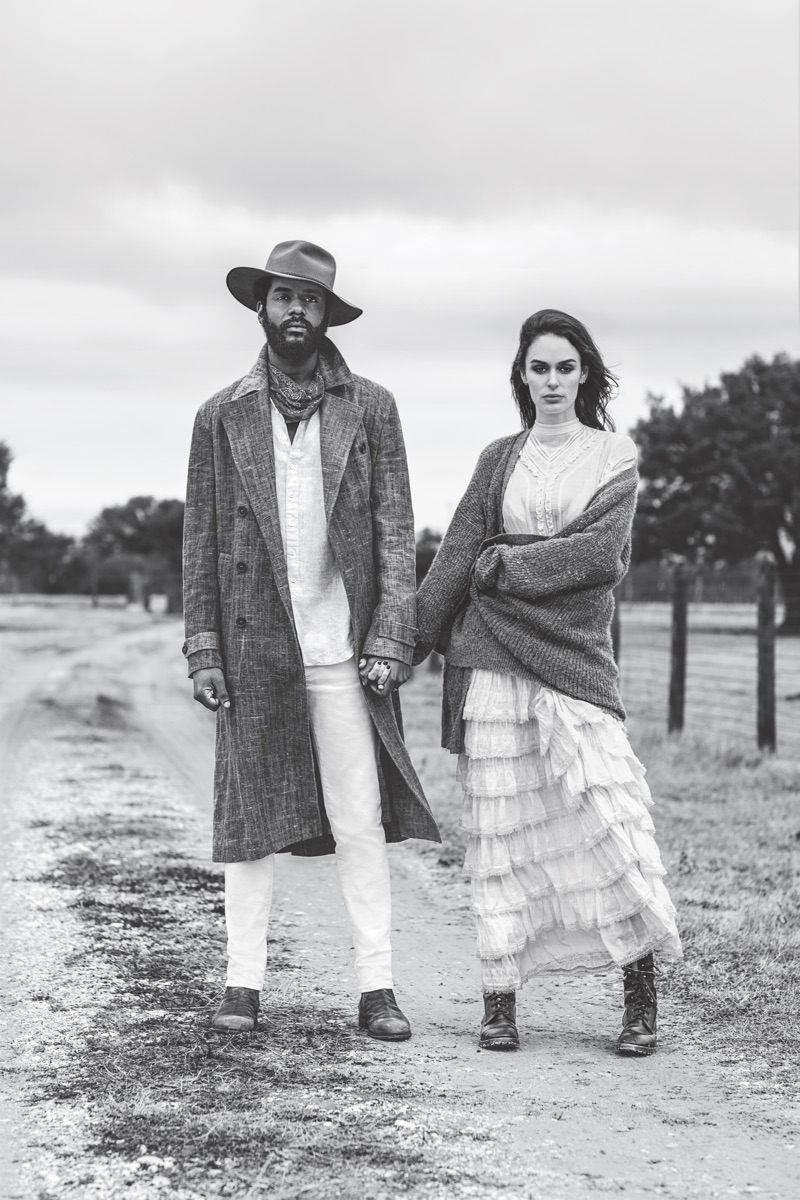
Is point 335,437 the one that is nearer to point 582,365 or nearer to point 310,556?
point 310,556

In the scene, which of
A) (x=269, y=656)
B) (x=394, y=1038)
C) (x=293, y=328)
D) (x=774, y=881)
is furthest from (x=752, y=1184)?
(x=774, y=881)

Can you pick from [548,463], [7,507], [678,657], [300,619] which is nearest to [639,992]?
[300,619]

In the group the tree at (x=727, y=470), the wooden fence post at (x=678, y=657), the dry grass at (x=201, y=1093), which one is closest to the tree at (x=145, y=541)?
the tree at (x=727, y=470)

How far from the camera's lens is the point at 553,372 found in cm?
418

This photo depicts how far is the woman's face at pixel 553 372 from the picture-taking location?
4.17 m

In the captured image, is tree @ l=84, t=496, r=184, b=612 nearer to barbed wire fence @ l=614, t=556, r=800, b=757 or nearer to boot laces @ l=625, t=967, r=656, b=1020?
barbed wire fence @ l=614, t=556, r=800, b=757

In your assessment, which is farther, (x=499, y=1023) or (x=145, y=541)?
(x=145, y=541)

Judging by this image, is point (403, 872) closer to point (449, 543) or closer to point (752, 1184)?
point (449, 543)

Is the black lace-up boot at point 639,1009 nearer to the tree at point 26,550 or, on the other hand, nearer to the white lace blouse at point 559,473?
the white lace blouse at point 559,473

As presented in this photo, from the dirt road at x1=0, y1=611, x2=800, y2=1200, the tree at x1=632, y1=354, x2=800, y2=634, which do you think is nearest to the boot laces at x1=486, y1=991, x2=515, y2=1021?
the dirt road at x1=0, y1=611, x2=800, y2=1200

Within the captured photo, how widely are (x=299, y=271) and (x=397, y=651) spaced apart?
1155mm

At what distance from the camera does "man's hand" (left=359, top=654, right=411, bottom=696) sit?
163 inches

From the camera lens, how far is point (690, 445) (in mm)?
48938

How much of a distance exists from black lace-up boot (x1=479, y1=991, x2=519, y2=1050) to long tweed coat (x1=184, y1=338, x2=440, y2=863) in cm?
50
